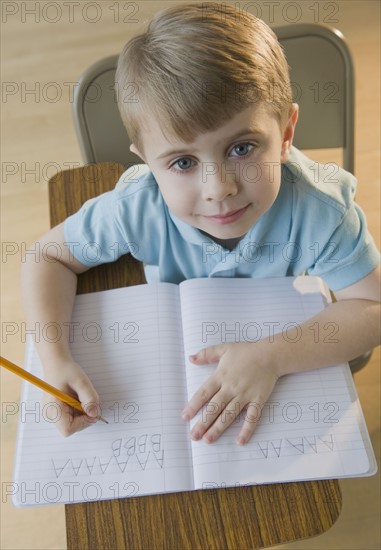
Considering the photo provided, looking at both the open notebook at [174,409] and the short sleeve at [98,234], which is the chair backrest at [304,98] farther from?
the open notebook at [174,409]

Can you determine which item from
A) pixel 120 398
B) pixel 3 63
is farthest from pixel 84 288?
pixel 3 63

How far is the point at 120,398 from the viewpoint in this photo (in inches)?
27.2

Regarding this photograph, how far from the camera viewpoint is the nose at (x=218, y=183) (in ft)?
2.03

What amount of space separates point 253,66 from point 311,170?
217mm

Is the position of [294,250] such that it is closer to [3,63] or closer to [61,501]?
[61,501]

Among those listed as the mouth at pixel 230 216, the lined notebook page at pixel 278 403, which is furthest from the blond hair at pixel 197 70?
the lined notebook page at pixel 278 403

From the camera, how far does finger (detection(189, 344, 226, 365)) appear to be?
0.72 meters

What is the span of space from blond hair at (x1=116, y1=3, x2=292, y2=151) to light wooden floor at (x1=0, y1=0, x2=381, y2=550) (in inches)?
35.3

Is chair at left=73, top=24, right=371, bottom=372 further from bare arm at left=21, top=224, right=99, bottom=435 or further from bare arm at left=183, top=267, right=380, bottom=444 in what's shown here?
bare arm at left=183, top=267, right=380, bottom=444

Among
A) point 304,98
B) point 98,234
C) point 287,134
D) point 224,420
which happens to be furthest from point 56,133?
point 224,420

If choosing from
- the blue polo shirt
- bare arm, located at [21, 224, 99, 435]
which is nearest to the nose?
the blue polo shirt

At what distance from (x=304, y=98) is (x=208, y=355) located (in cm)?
51

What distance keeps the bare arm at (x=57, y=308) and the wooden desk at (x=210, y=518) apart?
4.1 inches

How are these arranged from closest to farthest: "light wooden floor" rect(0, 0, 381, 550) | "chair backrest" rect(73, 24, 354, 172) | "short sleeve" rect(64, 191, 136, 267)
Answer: "short sleeve" rect(64, 191, 136, 267)
"chair backrest" rect(73, 24, 354, 172)
"light wooden floor" rect(0, 0, 381, 550)
